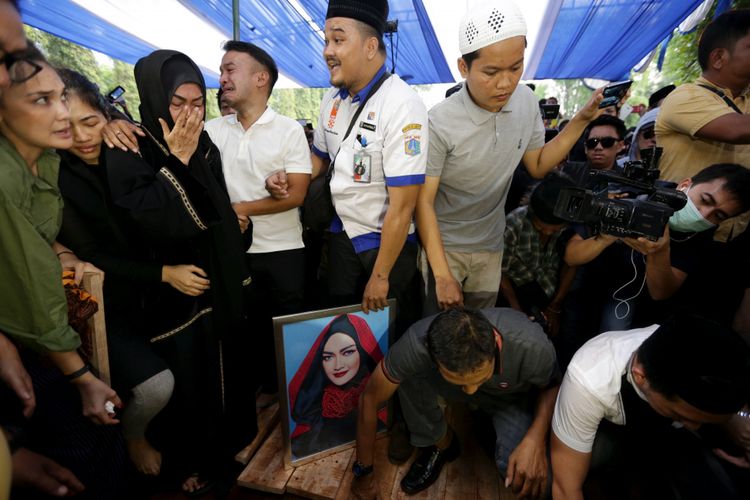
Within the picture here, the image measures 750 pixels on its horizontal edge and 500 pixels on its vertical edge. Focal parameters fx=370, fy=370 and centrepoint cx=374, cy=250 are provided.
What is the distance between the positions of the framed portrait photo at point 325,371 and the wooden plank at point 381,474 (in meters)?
0.12

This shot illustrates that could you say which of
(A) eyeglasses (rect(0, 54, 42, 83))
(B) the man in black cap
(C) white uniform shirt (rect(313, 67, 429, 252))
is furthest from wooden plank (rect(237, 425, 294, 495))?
(A) eyeglasses (rect(0, 54, 42, 83))

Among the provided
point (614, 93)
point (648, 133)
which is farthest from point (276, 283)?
point (648, 133)

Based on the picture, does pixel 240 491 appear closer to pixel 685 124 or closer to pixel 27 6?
pixel 685 124

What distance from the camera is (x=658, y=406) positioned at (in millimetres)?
1319

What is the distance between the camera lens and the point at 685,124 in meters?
1.94

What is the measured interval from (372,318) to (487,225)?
2.53 feet

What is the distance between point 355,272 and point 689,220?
1613 millimetres

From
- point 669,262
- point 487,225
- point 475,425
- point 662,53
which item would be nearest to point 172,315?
point 487,225

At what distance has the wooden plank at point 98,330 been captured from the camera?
1.40 metres

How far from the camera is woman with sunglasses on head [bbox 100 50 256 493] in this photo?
142 cm

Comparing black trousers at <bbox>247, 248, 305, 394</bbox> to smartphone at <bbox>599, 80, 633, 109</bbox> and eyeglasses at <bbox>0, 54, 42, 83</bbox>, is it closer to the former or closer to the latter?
eyeglasses at <bbox>0, 54, 42, 83</bbox>

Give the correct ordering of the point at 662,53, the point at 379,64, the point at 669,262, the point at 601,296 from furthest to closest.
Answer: the point at 662,53
the point at 601,296
the point at 669,262
the point at 379,64

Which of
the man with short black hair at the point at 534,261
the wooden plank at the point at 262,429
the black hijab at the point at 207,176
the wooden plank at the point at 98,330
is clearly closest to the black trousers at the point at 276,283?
the black hijab at the point at 207,176

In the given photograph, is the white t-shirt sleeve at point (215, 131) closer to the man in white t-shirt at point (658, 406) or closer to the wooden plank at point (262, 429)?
the wooden plank at point (262, 429)
